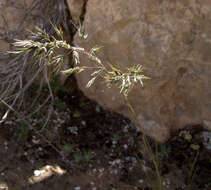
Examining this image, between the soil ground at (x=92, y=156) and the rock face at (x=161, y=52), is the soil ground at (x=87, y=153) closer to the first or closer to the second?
the soil ground at (x=92, y=156)

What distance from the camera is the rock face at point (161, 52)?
2.41 metres

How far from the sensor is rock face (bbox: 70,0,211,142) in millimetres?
2408

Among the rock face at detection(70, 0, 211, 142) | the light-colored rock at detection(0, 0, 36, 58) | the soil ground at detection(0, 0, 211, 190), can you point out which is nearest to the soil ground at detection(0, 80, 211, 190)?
the soil ground at detection(0, 0, 211, 190)

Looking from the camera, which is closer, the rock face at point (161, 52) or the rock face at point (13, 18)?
the rock face at point (161, 52)

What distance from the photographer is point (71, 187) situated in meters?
2.32

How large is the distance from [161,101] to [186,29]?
24.7 inches

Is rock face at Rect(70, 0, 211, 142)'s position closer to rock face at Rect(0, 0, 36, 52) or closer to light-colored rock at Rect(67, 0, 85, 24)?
light-colored rock at Rect(67, 0, 85, 24)

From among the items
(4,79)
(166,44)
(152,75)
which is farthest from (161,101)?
(4,79)

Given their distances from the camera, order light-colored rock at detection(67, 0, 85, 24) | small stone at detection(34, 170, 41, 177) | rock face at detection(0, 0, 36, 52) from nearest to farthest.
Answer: small stone at detection(34, 170, 41, 177) < light-colored rock at detection(67, 0, 85, 24) < rock face at detection(0, 0, 36, 52)

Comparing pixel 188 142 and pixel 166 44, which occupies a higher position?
pixel 166 44

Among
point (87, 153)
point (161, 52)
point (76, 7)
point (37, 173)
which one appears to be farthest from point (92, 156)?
point (76, 7)

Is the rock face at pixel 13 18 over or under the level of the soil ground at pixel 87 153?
over

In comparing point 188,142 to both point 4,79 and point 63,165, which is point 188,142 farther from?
point 4,79

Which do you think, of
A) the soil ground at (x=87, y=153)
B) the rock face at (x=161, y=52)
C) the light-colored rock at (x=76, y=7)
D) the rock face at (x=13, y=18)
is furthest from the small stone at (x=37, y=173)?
the light-colored rock at (x=76, y=7)
